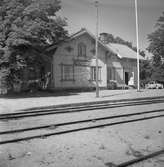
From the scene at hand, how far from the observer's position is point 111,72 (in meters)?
32.1

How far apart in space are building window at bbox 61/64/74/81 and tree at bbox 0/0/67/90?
5.18 m

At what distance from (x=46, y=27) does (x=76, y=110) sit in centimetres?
1106

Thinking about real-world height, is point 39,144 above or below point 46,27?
below

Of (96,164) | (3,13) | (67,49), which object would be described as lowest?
(96,164)

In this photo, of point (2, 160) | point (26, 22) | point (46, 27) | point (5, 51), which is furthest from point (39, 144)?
point (46, 27)

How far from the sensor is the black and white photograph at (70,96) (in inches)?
212

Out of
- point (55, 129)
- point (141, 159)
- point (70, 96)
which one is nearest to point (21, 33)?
point (70, 96)

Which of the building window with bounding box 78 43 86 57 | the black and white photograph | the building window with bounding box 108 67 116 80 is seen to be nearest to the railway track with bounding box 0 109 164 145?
the black and white photograph

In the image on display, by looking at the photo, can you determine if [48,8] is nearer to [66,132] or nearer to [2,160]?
[66,132]

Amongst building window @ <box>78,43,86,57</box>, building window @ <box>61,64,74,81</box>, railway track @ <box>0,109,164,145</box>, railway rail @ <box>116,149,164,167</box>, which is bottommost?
railway rail @ <box>116,149,164,167</box>

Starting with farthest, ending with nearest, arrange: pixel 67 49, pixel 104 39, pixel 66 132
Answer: pixel 104 39 → pixel 67 49 → pixel 66 132

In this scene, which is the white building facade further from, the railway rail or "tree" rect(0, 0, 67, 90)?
the railway rail

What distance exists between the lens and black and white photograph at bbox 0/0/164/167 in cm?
539

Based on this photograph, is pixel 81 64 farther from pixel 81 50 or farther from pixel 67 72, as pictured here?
pixel 67 72
